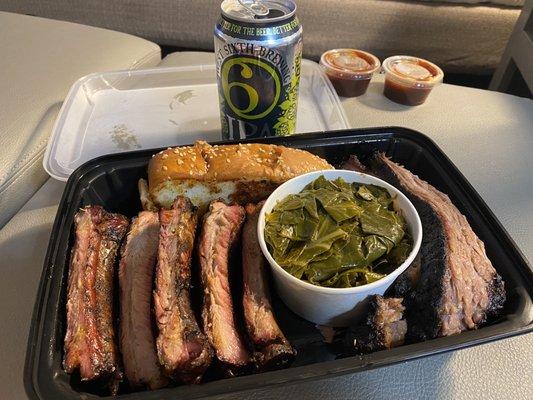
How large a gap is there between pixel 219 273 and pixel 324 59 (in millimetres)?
1202

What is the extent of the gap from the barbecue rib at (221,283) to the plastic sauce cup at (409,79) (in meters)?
1.00

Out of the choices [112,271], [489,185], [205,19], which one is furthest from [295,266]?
[205,19]

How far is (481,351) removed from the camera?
1.06m

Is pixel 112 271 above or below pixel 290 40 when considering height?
below

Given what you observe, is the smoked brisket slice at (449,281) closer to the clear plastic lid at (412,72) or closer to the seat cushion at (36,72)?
the clear plastic lid at (412,72)

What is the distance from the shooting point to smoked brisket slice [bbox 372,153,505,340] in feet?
3.10

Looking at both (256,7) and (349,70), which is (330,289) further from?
(349,70)

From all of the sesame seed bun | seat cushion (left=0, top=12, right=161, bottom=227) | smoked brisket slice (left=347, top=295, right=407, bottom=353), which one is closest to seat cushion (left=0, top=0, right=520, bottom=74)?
seat cushion (left=0, top=12, right=161, bottom=227)

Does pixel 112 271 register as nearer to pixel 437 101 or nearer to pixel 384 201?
pixel 384 201

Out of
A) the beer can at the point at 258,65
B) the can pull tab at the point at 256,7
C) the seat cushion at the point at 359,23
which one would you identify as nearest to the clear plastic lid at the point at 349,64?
the beer can at the point at 258,65

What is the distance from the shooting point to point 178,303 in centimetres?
96

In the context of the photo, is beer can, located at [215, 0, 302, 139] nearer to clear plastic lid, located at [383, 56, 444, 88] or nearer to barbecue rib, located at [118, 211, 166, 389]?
barbecue rib, located at [118, 211, 166, 389]

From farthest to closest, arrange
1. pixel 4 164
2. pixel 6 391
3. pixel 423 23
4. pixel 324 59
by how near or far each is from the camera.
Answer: pixel 423 23
pixel 324 59
pixel 4 164
pixel 6 391

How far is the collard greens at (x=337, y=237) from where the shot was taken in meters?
0.99
